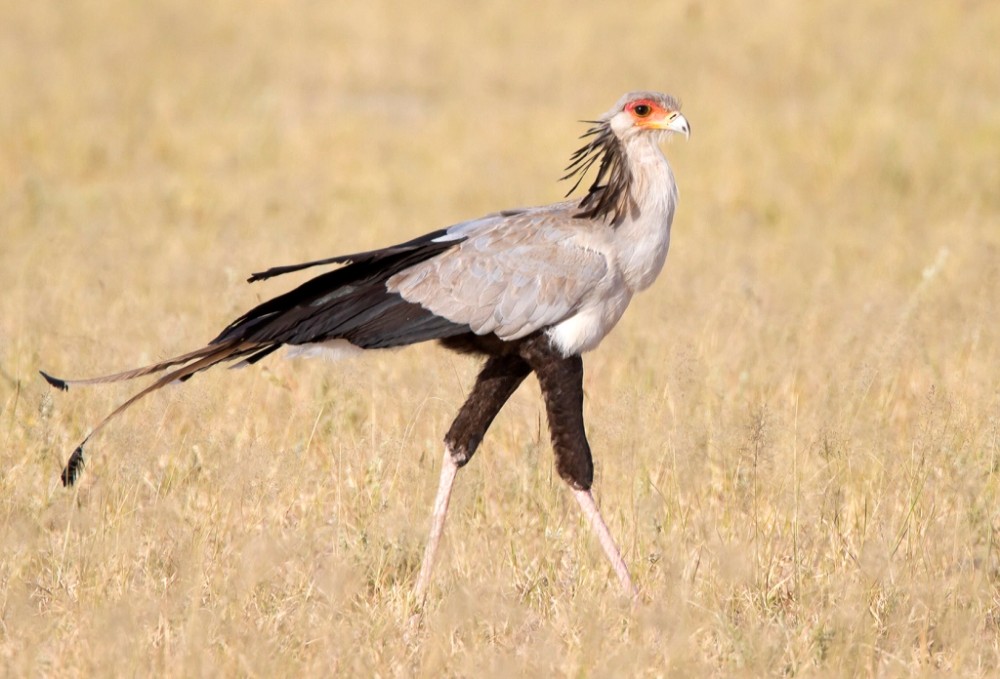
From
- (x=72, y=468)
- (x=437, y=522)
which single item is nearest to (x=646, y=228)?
(x=437, y=522)

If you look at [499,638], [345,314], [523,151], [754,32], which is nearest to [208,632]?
[499,638]

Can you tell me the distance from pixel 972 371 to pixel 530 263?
2223 millimetres

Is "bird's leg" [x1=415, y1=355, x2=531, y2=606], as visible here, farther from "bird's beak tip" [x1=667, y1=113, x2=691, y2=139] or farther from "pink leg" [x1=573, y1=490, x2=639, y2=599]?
"bird's beak tip" [x1=667, y1=113, x2=691, y2=139]

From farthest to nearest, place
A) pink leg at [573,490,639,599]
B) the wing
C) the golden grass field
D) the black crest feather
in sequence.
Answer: the black crest feather
the wing
pink leg at [573,490,639,599]
the golden grass field

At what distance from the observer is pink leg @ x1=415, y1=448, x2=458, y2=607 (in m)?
3.97

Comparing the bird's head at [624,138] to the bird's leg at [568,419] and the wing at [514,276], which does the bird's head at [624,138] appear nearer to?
the wing at [514,276]

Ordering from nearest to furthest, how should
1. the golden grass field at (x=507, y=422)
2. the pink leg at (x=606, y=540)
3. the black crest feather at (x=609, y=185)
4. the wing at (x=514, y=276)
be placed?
1. the golden grass field at (x=507, y=422)
2. the pink leg at (x=606, y=540)
3. the wing at (x=514, y=276)
4. the black crest feather at (x=609, y=185)

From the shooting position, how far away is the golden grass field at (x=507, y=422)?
141 inches

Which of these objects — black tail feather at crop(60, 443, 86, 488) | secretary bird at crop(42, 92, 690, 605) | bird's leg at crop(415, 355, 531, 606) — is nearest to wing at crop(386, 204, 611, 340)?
secretary bird at crop(42, 92, 690, 605)

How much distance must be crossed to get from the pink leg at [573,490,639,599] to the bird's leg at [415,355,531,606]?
0.34 metres

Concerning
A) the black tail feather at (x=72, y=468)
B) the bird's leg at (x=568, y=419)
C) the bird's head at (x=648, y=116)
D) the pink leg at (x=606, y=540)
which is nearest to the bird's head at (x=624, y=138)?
the bird's head at (x=648, y=116)

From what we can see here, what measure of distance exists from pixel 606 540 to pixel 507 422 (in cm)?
129

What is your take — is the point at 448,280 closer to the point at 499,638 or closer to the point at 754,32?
the point at 499,638

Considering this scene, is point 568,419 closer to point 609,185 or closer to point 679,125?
point 609,185
